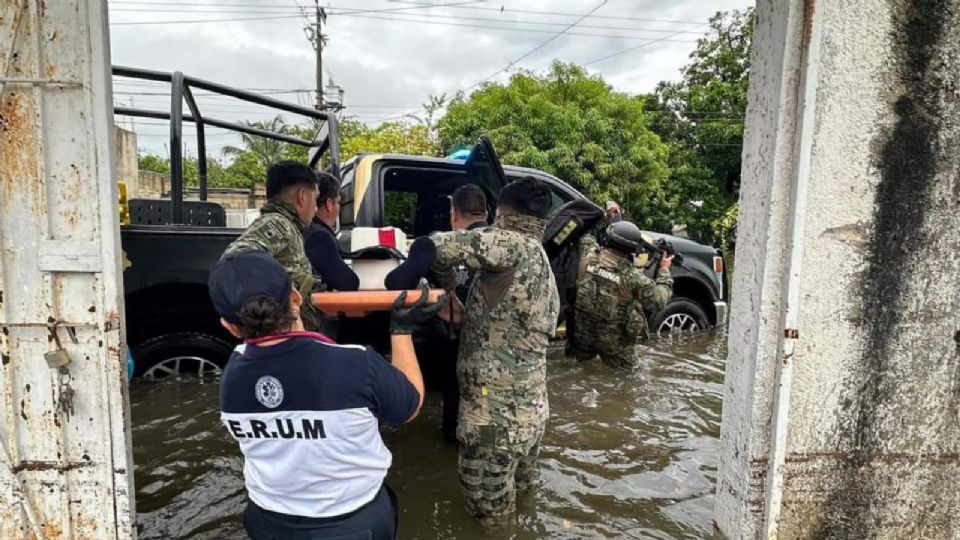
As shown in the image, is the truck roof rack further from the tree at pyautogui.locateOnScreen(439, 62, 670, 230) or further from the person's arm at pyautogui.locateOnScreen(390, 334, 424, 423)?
the tree at pyautogui.locateOnScreen(439, 62, 670, 230)

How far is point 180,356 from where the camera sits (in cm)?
388

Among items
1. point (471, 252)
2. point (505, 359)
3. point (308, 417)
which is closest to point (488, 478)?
point (505, 359)

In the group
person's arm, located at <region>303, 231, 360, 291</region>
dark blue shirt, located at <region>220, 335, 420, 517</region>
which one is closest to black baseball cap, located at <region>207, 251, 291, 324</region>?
dark blue shirt, located at <region>220, 335, 420, 517</region>

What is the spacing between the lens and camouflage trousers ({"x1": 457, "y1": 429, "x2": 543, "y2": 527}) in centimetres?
266

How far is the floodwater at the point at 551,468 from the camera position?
9.98 feet

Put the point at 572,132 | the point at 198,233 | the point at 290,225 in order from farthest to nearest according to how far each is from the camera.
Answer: the point at 572,132 → the point at 198,233 → the point at 290,225

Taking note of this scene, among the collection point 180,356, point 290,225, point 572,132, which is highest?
point 572,132

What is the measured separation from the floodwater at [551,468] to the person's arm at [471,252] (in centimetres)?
145

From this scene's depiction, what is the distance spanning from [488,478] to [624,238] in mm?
2724

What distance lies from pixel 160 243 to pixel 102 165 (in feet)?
6.75

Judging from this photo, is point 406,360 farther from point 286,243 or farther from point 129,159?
point 129,159

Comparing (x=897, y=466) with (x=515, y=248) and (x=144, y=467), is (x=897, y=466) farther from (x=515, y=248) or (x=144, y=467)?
(x=144, y=467)

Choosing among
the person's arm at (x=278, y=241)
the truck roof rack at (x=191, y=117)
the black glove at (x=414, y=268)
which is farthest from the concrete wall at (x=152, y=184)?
the black glove at (x=414, y=268)

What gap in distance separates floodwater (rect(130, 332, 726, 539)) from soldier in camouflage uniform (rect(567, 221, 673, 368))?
1.81ft
